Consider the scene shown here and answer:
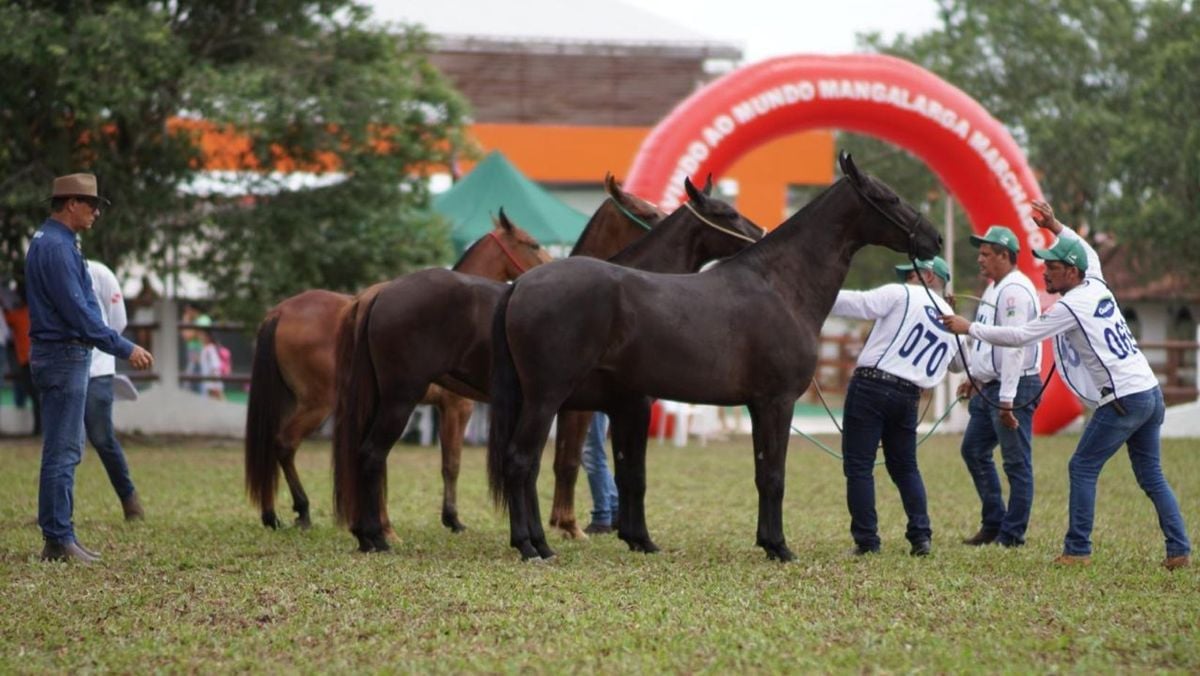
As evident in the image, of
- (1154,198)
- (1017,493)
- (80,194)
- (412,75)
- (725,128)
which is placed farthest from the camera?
(1154,198)

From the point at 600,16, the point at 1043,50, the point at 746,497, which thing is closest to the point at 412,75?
the point at 746,497

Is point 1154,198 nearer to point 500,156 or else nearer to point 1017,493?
point 500,156

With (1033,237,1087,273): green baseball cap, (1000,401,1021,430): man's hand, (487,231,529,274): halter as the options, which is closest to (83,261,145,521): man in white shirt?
(487,231,529,274): halter

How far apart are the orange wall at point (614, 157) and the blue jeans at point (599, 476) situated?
20518 millimetres

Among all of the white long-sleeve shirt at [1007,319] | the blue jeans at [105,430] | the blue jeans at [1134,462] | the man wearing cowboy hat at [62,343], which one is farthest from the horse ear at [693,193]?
the blue jeans at [105,430]

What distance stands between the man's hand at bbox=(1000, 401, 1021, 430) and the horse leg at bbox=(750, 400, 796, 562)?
156 cm

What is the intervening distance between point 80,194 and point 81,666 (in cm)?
336

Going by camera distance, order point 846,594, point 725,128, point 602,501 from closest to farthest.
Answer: point 846,594 < point 602,501 < point 725,128

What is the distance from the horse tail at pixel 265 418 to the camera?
1029 centimetres

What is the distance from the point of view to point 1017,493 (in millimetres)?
9477

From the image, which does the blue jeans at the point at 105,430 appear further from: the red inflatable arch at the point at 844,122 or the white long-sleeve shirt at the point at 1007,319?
the red inflatable arch at the point at 844,122

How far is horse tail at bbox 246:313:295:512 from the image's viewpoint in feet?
33.8

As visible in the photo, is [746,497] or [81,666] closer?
[81,666]

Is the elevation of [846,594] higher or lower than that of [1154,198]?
lower
